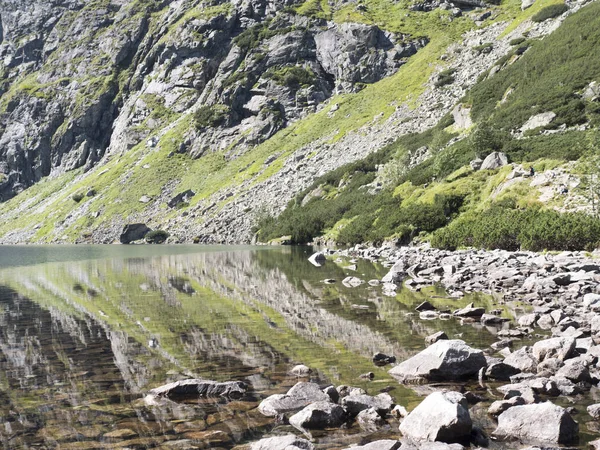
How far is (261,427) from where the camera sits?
8523 millimetres

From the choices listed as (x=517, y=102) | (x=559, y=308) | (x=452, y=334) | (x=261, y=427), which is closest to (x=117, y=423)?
(x=261, y=427)

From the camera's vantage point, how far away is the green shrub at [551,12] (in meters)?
105

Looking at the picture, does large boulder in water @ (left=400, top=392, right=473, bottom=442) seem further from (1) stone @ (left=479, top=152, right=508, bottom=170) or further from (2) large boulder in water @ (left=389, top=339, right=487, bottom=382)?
(1) stone @ (left=479, top=152, right=508, bottom=170)

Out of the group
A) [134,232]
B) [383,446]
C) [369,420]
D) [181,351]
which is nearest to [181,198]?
[134,232]

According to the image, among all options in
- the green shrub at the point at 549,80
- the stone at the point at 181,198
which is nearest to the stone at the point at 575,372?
the green shrub at the point at 549,80

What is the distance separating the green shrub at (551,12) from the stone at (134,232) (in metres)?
109

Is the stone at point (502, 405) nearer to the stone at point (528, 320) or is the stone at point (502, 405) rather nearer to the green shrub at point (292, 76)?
the stone at point (528, 320)

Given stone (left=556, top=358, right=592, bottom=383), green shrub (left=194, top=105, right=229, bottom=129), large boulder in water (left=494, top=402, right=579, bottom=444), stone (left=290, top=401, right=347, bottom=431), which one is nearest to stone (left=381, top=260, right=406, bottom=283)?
stone (left=556, top=358, right=592, bottom=383)

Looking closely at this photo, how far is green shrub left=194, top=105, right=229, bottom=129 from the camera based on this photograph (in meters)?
172

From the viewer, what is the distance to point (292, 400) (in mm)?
9500

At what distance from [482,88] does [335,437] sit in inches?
3492

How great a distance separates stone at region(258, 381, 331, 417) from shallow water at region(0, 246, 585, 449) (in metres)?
0.28

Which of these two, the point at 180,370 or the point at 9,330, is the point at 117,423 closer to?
the point at 180,370

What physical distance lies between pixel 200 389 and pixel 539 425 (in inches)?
258
